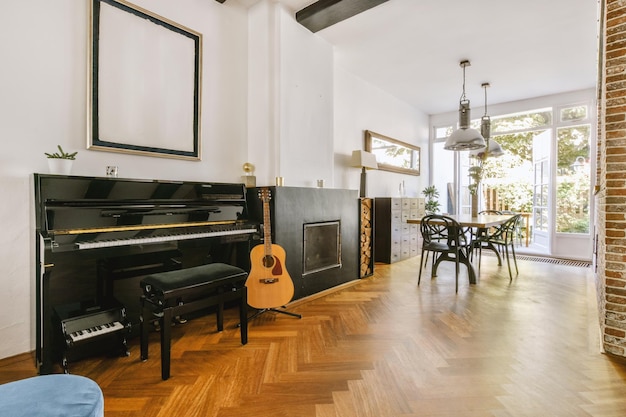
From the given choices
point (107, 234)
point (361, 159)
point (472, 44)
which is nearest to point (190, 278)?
point (107, 234)

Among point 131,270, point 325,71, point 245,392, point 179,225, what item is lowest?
point 245,392

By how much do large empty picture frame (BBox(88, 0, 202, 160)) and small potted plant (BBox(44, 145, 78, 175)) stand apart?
24 centimetres

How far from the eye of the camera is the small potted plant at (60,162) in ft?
6.25

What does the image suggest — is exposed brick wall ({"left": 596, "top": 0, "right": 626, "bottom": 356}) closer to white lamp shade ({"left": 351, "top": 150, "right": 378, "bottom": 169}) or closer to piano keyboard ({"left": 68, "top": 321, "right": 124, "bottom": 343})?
white lamp shade ({"left": 351, "top": 150, "right": 378, "bottom": 169})

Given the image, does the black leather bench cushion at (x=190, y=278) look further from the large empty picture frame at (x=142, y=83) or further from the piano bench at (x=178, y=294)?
the large empty picture frame at (x=142, y=83)

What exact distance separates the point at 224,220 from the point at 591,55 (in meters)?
4.98

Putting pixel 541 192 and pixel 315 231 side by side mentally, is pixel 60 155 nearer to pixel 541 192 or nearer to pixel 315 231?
pixel 315 231

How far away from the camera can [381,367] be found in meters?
1.80

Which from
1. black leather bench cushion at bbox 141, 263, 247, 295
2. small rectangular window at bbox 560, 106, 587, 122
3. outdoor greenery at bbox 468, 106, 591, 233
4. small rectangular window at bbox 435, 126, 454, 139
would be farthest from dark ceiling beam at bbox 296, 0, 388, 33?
small rectangular window at bbox 560, 106, 587, 122

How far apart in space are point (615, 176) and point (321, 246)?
232cm

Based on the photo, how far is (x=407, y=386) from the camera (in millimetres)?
1613

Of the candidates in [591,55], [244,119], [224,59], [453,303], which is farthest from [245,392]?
[591,55]

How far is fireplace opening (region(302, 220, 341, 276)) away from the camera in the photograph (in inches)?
122

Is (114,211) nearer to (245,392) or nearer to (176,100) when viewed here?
(176,100)
